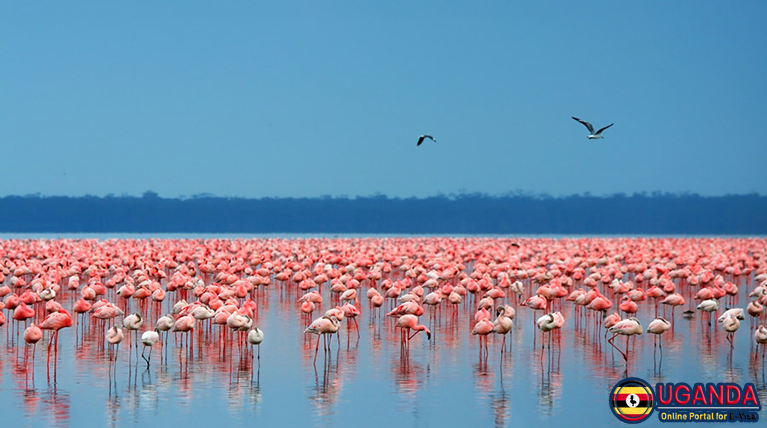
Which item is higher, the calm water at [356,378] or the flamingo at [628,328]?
the flamingo at [628,328]

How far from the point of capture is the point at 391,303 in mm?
20812

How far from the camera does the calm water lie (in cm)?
1103

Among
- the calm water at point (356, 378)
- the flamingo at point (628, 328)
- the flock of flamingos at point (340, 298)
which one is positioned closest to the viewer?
the calm water at point (356, 378)

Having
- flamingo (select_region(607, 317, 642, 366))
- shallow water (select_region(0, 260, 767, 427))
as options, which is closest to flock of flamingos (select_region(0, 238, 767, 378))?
flamingo (select_region(607, 317, 642, 366))

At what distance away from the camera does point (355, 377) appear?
13180 millimetres

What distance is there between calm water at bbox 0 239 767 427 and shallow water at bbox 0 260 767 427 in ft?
0.07

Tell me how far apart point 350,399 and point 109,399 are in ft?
9.08

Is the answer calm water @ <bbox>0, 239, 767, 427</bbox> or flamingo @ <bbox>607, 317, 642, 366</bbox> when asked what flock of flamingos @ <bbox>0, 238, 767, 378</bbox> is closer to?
flamingo @ <bbox>607, 317, 642, 366</bbox>

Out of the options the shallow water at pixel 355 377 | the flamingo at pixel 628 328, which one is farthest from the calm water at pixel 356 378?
the flamingo at pixel 628 328

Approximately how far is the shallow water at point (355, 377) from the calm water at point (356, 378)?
21mm

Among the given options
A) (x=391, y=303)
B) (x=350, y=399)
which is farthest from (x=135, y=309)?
(x=350, y=399)

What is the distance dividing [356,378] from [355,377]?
64 mm

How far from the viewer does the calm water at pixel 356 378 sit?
36.2ft

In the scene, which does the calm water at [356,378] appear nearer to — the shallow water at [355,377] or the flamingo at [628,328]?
the shallow water at [355,377]
